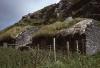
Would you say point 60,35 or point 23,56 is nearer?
point 23,56

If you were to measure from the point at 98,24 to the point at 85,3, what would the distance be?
30.2 ft

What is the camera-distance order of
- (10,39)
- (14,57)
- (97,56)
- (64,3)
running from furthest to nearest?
(64,3) → (10,39) → (97,56) → (14,57)

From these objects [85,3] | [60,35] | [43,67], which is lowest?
[43,67]

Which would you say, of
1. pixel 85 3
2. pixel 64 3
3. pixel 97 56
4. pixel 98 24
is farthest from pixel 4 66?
pixel 64 3

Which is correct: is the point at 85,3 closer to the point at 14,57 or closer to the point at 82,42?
the point at 82,42

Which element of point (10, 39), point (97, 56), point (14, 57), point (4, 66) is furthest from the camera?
point (10, 39)

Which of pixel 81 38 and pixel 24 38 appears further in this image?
pixel 24 38

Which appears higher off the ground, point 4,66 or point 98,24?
point 98,24

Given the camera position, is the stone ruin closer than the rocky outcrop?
Yes

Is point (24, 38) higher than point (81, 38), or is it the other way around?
point (24, 38)

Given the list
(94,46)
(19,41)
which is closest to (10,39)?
(19,41)

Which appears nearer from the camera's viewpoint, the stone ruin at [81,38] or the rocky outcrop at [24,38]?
the stone ruin at [81,38]

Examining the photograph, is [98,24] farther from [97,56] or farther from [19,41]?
[19,41]

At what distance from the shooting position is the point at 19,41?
34.7 metres
